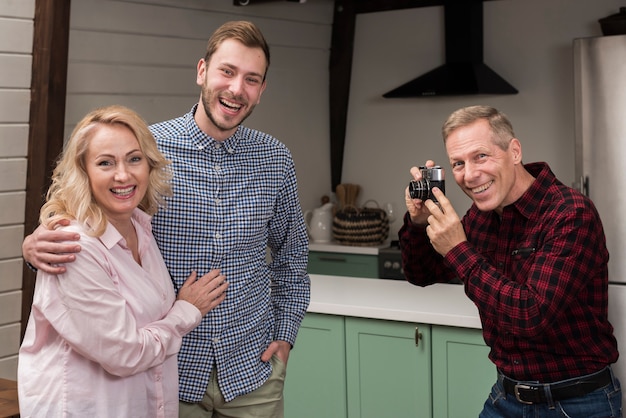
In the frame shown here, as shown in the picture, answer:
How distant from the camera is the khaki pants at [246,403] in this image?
2.05 m

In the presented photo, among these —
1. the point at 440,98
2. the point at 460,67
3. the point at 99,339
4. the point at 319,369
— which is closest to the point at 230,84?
the point at 99,339

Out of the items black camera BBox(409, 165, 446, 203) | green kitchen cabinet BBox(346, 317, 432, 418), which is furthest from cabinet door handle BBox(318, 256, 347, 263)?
black camera BBox(409, 165, 446, 203)

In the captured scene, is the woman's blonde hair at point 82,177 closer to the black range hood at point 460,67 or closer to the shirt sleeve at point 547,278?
the shirt sleeve at point 547,278

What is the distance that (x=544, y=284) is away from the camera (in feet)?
6.62

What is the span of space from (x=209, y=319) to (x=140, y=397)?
0.30 meters

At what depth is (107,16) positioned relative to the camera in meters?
4.57

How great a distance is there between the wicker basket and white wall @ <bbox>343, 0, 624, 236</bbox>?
16.4 inches

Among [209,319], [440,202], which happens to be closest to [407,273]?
[440,202]

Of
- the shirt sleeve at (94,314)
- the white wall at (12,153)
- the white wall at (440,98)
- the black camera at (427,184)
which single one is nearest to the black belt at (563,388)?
the black camera at (427,184)

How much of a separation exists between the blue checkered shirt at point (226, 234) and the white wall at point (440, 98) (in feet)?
12.6

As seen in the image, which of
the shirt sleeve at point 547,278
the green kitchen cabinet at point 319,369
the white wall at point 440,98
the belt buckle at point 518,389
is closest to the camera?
the shirt sleeve at point 547,278

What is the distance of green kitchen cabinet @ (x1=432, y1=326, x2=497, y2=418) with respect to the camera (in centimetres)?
308

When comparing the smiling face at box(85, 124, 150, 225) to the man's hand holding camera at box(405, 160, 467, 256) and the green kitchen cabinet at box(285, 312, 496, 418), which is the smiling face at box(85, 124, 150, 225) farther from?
the green kitchen cabinet at box(285, 312, 496, 418)

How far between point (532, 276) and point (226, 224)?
76 cm
